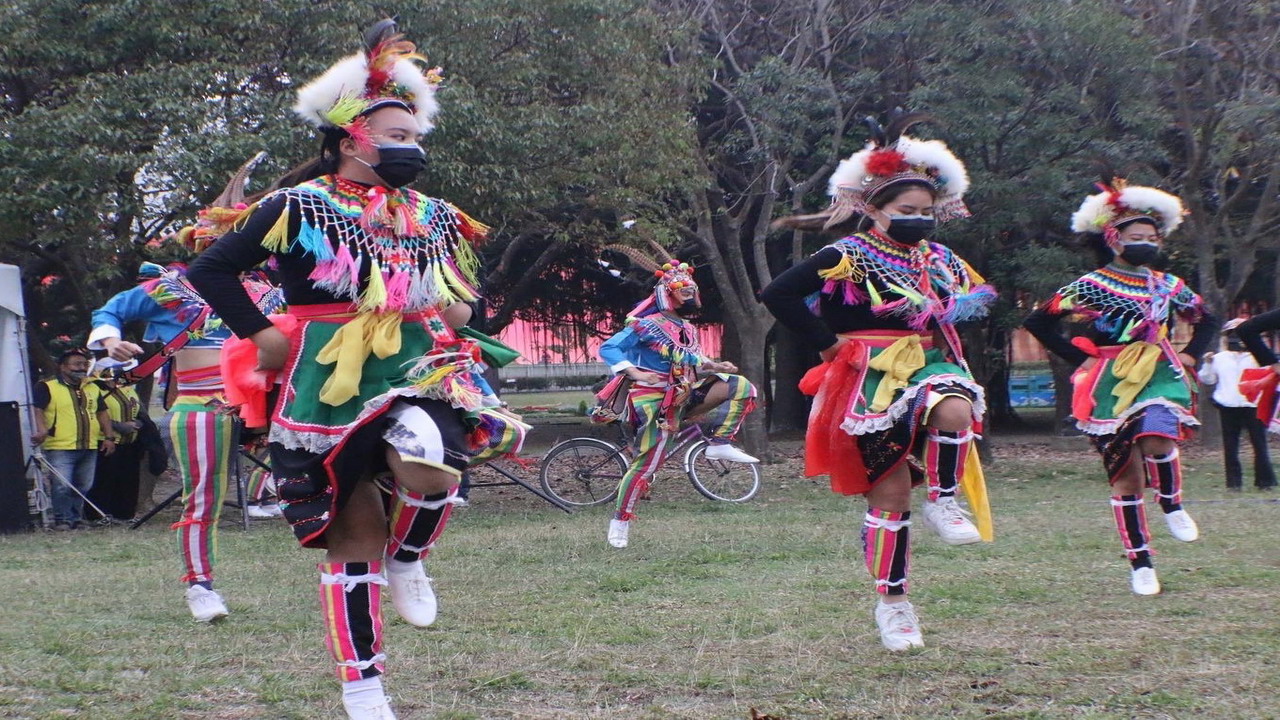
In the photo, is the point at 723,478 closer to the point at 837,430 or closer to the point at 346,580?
the point at 837,430

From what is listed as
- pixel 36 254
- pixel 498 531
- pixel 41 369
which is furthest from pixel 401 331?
pixel 41 369

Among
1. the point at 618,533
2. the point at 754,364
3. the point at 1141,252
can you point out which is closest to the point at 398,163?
the point at 1141,252

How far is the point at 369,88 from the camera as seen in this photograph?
4168mm

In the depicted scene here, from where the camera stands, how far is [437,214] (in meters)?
4.28

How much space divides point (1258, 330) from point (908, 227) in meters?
2.27

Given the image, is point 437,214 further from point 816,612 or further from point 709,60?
point 709,60

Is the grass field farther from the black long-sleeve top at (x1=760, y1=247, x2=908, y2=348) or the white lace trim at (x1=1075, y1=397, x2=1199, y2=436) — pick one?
the black long-sleeve top at (x1=760, y1=247, x2=908, y2=348)

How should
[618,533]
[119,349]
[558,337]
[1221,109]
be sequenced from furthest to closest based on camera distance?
[558,337]
[1221,109]
[618,533]
[119,349]

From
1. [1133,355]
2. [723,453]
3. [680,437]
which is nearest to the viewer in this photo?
[1133,355]

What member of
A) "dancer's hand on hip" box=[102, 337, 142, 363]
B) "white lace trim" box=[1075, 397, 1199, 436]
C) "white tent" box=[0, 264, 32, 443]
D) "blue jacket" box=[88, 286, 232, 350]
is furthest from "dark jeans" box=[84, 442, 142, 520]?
"white lace trim" box=[1075, 397, 1199, 436]

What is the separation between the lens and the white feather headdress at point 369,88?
4098 millimetres

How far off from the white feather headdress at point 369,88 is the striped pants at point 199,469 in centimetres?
241

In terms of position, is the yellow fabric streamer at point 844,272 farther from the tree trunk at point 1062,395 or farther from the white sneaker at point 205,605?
the tree trunk at point 1062,395

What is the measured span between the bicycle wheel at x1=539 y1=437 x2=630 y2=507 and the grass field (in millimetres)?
4221
